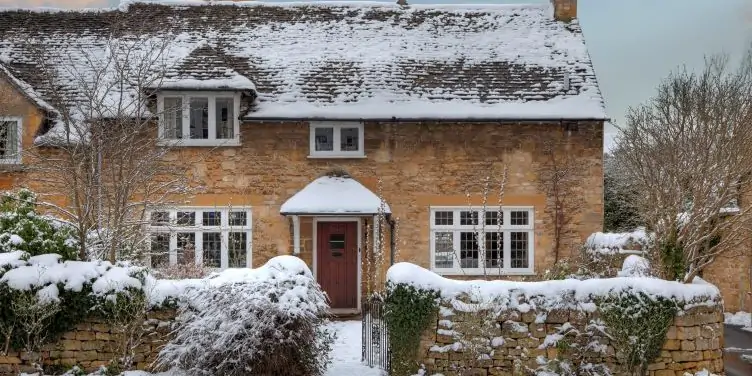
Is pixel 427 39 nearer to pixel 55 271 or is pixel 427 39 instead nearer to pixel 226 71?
pixel 226 71

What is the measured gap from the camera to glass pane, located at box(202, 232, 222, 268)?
15977mm

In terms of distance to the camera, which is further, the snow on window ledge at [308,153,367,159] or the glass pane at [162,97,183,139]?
the snow on window ledge at [308,153,367,159]

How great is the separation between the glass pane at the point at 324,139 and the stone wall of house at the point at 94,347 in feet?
24.8

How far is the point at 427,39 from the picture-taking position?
730 inches

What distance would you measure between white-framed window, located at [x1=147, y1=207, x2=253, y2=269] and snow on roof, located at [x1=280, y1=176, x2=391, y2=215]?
4.78ft

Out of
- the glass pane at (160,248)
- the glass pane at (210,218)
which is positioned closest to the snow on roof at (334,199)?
the glass pane at (210,218)

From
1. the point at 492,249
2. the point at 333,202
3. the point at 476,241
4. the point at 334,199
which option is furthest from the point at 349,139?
the point at 492,249

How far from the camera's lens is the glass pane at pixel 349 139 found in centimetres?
1636

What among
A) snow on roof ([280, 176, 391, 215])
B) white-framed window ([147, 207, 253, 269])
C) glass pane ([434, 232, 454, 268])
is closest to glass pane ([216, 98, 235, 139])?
white-framed window ([147, 207, 253, 269])

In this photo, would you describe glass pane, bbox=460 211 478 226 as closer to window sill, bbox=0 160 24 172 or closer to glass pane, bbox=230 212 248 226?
glass pane, bbox=230 212 248 226

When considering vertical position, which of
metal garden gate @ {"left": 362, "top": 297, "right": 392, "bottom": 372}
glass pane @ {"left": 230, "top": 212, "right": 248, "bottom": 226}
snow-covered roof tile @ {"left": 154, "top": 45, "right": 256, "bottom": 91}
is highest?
snow-covered roof tile @ {"left": 154, "top": 45, "right": 256, "bottom": 91}

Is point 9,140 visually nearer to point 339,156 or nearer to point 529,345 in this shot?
point 339,156

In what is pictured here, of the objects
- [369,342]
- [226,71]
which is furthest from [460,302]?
[226,71]

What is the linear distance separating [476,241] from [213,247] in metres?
6.84
